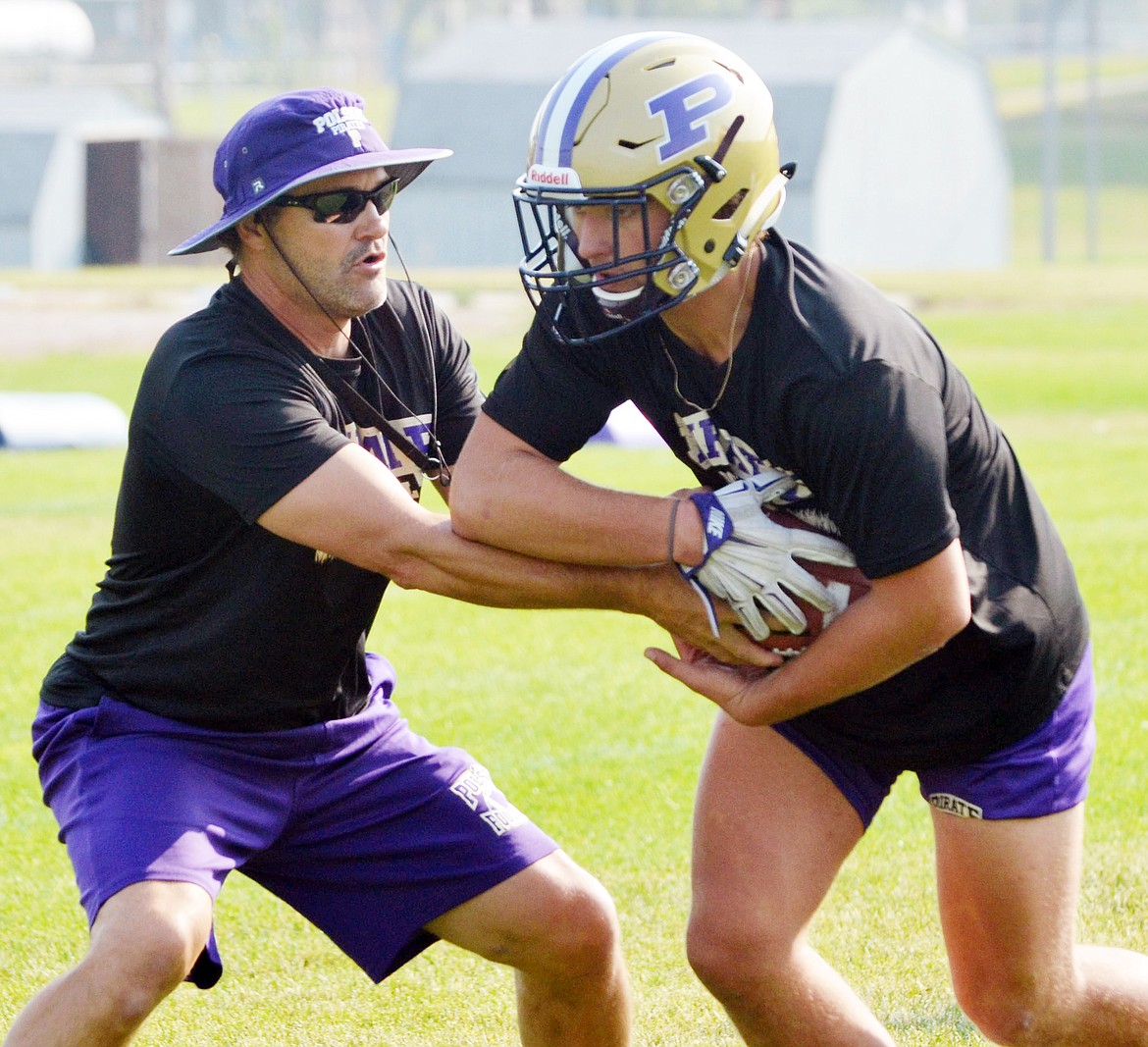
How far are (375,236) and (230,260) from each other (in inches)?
15.0

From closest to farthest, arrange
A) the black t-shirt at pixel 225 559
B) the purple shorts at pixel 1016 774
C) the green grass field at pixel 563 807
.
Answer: the purple shorts at pixel 1016 774 < the black t-shirt at pixel 225 559 < the green grass field at pixel 563 807

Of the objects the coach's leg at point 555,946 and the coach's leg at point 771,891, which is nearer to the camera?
the coach's leg at point 771,891

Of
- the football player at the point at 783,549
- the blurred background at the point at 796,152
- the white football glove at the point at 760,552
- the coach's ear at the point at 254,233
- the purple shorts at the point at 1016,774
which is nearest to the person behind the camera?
the football player at the point at 783,549

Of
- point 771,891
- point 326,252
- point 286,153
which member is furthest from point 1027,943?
point 286,153

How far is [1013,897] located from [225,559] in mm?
1886

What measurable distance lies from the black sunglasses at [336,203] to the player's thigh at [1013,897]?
1984 millimetres

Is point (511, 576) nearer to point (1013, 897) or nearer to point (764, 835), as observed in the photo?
point (764, 835)

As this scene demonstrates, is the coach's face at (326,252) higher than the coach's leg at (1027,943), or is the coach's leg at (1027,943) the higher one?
the coach's face at (326,252)

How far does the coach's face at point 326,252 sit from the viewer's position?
417 centimetres

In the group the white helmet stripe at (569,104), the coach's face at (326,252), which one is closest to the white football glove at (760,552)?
the white helmet stripe at (569,104)

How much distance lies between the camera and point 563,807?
641cm

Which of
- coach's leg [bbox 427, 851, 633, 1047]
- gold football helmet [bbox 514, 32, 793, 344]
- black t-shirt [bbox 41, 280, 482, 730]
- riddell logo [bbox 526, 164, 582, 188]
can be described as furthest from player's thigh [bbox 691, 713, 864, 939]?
riddell logo [bbox 526, 164, 582, 188]

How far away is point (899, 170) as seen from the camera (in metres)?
47.6

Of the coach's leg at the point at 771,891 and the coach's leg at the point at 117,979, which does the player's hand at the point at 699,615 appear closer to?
the coach's leg at the point at 771,891
